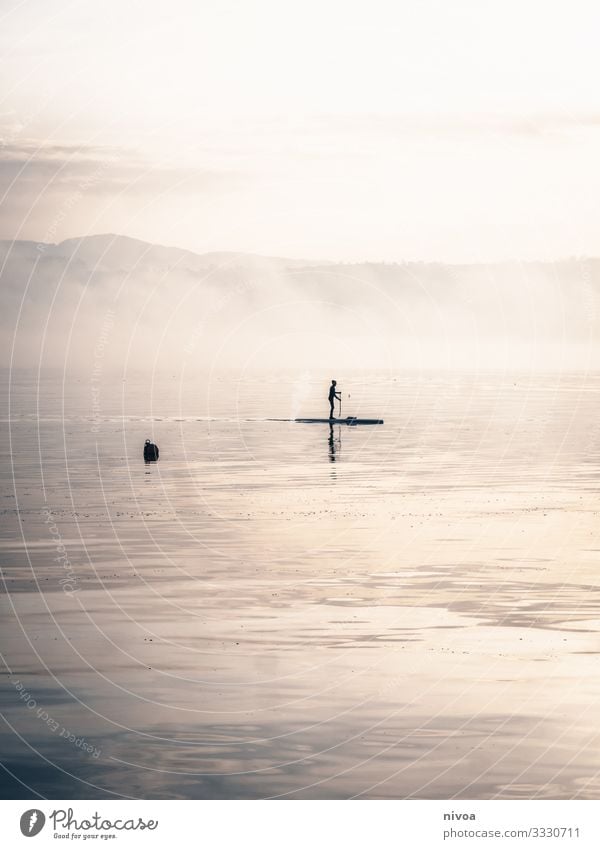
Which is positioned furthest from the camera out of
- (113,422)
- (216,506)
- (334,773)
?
(113,422)

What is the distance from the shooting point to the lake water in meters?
19.3

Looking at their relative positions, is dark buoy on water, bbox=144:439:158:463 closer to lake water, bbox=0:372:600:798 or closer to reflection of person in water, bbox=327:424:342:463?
lake water, bbox=0:372:600:798

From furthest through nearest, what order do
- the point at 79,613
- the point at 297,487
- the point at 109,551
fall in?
the point at 297,487, the point at 109,551, the point at 79,613

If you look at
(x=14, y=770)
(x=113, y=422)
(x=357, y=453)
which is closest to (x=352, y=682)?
(x=14, y=770)

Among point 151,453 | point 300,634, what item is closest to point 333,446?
point 151,453

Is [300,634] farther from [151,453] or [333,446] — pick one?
[333,446]

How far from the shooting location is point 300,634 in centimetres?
2639

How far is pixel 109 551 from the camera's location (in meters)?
36.2

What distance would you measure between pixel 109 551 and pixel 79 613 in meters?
7.92

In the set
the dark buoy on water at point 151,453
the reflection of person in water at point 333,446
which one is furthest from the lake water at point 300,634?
the reflection of person in water at point 333,446

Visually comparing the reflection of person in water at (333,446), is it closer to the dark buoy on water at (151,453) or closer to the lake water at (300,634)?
the dark buoy on water at (151,453)

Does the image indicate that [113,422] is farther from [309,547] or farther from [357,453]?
[309,547]

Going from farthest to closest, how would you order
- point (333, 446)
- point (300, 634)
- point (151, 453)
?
1. point (333, 446)
2. point (151, 453)
3. point (300, 634)

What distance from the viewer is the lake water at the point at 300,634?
63.3ft
